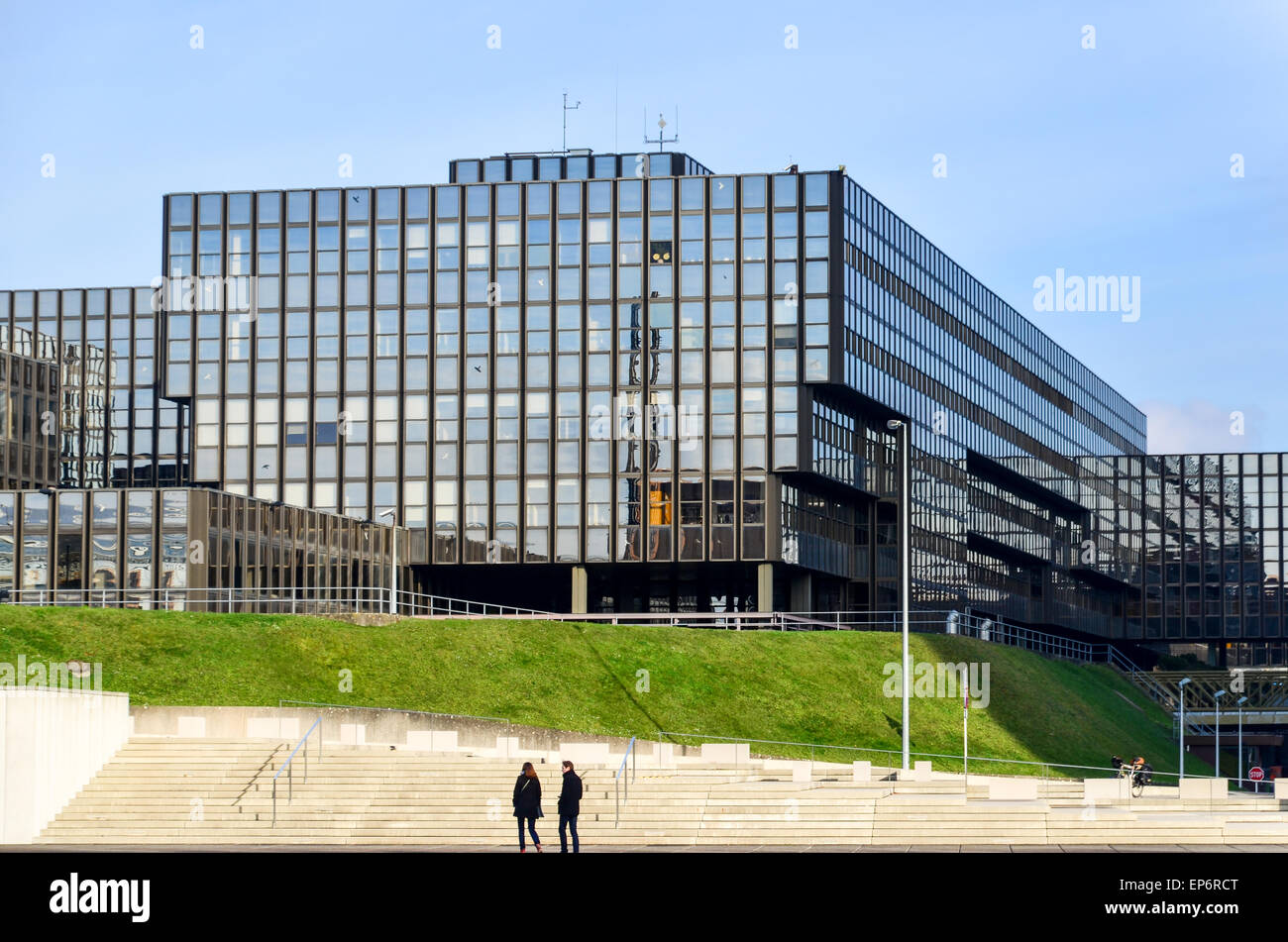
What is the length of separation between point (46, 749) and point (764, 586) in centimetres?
4680

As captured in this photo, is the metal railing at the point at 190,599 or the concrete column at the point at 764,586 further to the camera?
the concrete column at the point at 764,586

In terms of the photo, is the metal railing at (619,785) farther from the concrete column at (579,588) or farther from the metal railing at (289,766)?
the concrete column at (579,588)

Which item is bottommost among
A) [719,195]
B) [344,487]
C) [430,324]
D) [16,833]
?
[16,833]

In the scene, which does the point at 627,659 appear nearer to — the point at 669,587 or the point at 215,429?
the point at 669,587

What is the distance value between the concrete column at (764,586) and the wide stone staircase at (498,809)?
37.5 meters

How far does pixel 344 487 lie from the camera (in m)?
82.8

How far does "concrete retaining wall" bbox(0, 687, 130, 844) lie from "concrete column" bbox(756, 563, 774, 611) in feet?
137

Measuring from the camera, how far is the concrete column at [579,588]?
8112 cm

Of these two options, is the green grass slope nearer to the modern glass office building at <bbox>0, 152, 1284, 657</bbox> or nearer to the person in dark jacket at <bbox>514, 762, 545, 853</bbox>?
the modern glass office building at <bbox>0, 152, 1284, 657</bbox>

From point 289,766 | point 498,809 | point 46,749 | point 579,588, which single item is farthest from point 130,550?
point 498,809

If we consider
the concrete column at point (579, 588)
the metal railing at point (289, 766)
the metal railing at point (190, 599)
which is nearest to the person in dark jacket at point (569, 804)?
the metal railing at point (289, 766)

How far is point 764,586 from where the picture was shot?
80375 millimetres
